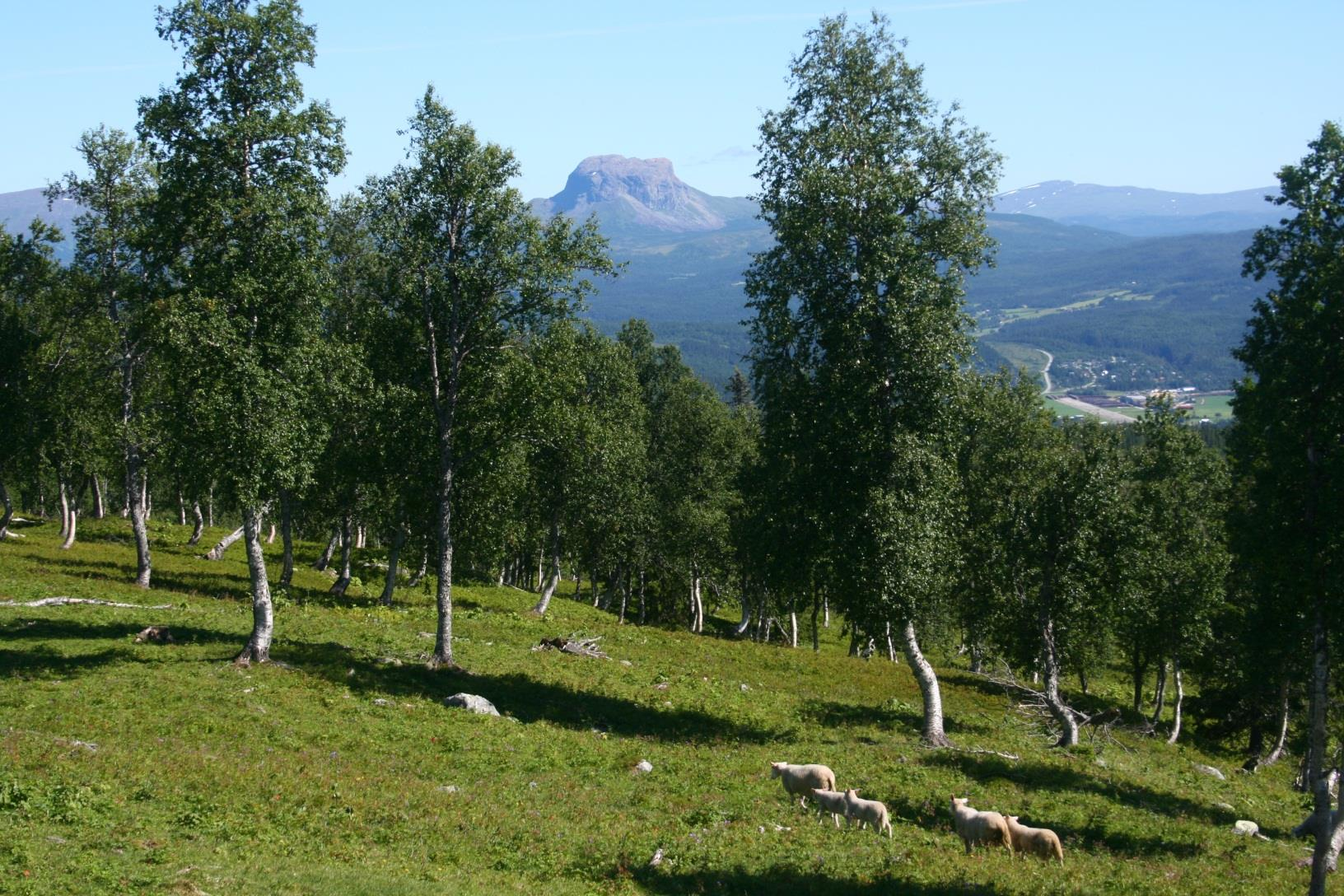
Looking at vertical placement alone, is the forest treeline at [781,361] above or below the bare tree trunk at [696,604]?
above

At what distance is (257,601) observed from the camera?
95.0 ft

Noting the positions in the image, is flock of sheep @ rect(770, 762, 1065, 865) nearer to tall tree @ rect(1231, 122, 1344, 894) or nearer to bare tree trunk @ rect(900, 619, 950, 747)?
tall tree @ rect(1231, 122, 1344, 894)

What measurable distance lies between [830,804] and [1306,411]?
14.3 metres

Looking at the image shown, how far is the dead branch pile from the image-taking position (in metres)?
40.4

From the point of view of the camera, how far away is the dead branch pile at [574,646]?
Answer: 40.4 meters

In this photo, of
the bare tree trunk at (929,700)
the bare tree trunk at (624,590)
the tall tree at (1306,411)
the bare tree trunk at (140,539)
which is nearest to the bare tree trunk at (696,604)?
the bare tree trunk at (624,590)

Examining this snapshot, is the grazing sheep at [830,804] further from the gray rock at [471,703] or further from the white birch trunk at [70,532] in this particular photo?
the white birch trunk at [70,532]

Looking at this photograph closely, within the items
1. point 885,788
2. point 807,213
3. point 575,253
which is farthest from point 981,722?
point 575,253

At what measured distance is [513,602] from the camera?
191 feet

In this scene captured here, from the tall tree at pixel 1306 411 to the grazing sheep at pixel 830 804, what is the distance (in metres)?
9.79

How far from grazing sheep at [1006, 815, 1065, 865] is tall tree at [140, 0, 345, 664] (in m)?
21.7

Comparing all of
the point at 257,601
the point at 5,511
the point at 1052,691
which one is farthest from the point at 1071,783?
the point at 5,511

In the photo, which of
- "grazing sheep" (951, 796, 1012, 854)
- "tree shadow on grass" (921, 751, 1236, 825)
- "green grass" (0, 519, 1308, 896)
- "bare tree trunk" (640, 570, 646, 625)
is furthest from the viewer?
"bare tree trunk" (640, 570, 646, 625)

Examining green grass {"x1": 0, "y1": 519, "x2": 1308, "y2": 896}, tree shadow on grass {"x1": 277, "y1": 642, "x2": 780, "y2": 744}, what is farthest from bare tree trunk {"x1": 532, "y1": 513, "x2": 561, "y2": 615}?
tree shadow on grass {"x1": 277, "y1": 642, "x2": 780, "y2": 744}
